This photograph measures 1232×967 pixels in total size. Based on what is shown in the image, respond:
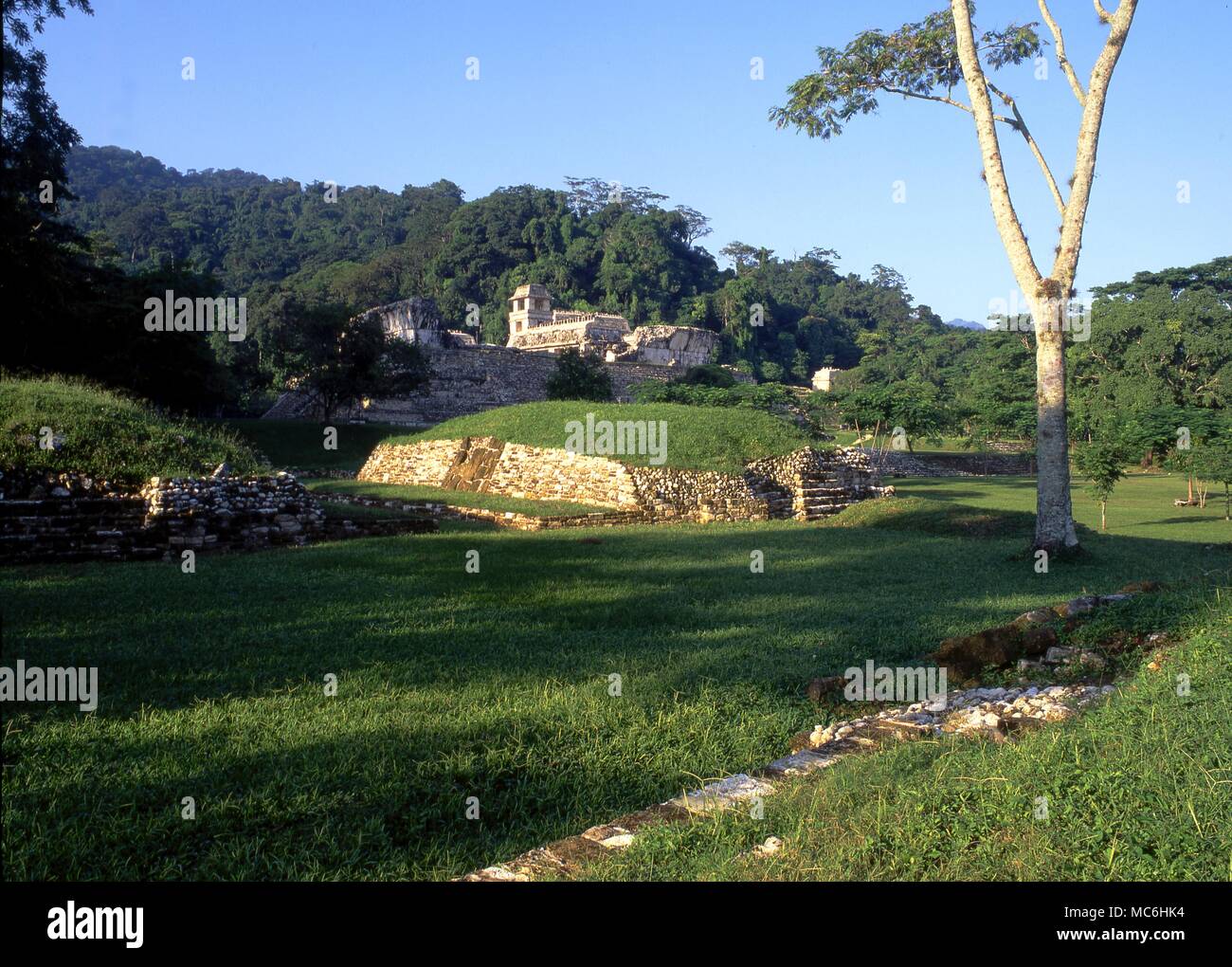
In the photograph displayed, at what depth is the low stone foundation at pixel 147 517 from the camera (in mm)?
10008

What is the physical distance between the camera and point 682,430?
1956cm

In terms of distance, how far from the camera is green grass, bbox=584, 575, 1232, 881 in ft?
9.79

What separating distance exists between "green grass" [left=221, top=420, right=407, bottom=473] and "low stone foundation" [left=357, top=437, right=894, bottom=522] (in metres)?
8.47

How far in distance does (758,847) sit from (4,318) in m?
19.9

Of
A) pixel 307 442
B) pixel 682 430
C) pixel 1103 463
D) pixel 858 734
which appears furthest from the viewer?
pixel 307 442

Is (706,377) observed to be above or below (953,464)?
above

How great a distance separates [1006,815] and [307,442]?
1252 inches

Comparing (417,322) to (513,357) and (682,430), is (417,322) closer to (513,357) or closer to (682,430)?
(513,357)

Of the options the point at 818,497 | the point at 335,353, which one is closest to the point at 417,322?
the point at 335,353

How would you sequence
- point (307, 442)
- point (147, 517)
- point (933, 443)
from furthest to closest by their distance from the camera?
1. point (933, 443)
2. point (307, 442)
3. point (147, 517)

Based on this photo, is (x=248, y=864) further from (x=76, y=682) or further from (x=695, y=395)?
(x=695, y=395)

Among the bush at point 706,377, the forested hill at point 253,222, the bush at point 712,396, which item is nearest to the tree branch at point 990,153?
the bush at point 712,396

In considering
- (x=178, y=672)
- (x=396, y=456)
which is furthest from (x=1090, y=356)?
(x=178, y=672)

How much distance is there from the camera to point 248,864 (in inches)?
131
